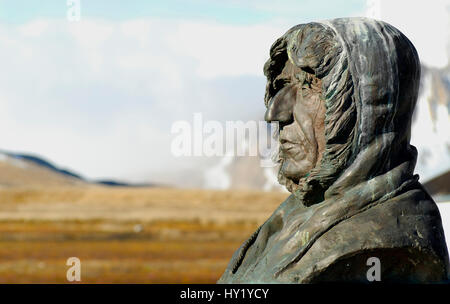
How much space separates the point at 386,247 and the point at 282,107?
0.96 metres

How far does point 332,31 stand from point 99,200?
120ft

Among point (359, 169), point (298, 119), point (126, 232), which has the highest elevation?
point (126, 232)

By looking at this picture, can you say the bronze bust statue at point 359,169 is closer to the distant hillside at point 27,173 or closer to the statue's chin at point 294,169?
the statue's chin at point 294,169

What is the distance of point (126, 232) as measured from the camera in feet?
100.0

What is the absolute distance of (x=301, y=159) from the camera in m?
4.71

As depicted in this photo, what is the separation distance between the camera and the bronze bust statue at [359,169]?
443cm

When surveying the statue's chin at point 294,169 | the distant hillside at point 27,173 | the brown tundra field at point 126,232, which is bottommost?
the statue's chin at point 294,169

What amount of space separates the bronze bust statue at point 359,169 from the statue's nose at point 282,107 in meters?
0.14

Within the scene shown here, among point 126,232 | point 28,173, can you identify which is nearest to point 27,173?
point 28,173

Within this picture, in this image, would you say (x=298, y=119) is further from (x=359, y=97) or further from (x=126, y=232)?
(x=126, y=232)

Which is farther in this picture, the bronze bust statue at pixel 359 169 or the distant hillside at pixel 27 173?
the distant hillside at pixel 27 173

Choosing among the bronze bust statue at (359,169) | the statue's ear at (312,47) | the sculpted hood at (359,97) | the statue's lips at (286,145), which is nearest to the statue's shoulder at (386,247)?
the bronze bust statue at (359,169)

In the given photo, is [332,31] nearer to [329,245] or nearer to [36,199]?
[329,245]

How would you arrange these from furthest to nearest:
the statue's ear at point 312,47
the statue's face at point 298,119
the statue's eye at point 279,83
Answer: the statue's eye at point 279,83 → the statue's face at point 298,119 → the statue's ear at point 312,47
